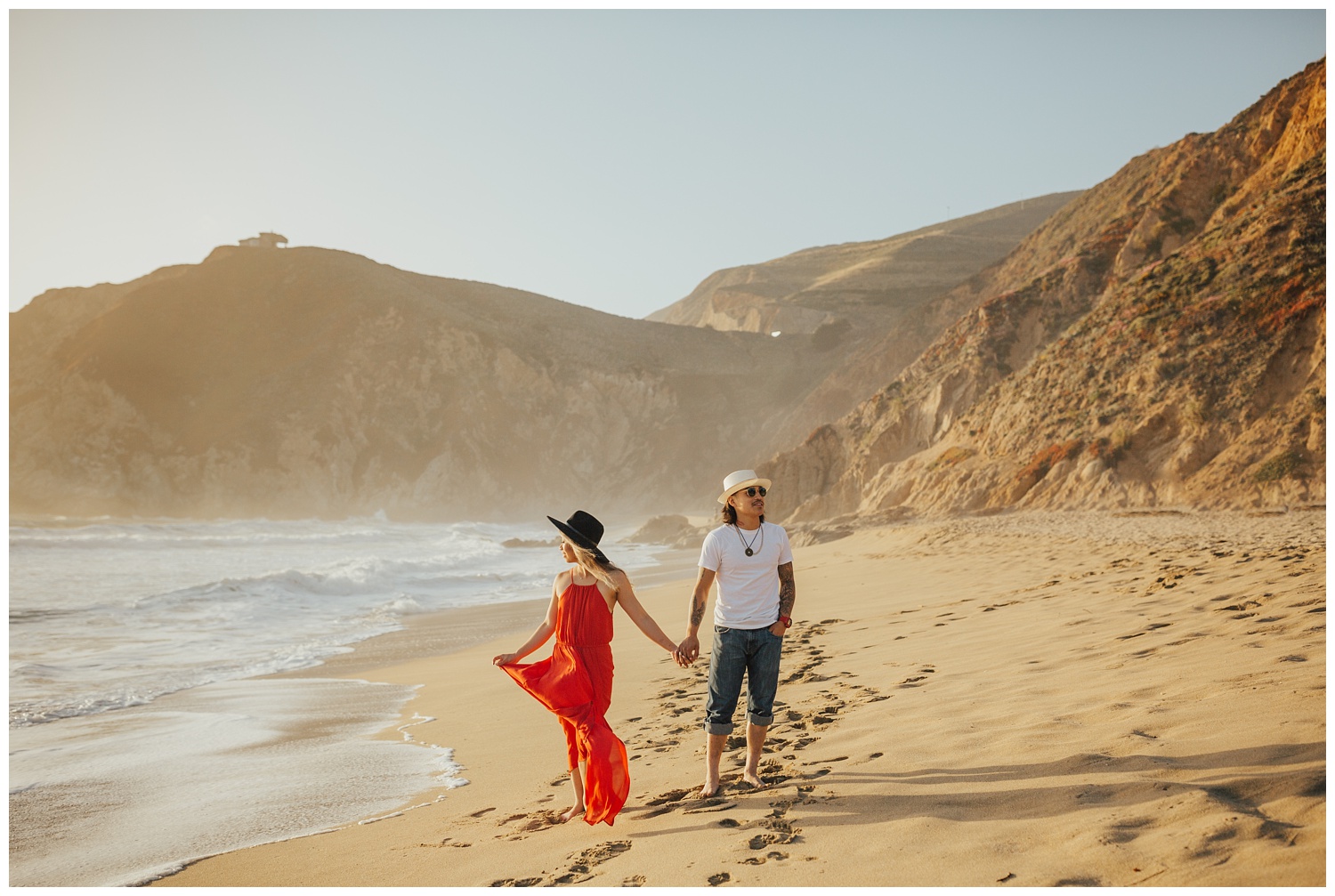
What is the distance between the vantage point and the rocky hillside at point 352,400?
5441cm

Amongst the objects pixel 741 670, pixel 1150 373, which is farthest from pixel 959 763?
pixel 1150 373

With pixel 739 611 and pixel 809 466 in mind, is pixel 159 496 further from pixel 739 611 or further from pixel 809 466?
pixel 739 611

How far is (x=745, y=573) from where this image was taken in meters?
4.36

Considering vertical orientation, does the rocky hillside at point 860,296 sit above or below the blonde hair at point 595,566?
above

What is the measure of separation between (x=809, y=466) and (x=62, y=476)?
46335 mm

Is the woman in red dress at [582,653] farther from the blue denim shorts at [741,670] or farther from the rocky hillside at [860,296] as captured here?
the rocky hillside at [860,296]

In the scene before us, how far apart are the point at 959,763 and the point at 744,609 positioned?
1.20 metres

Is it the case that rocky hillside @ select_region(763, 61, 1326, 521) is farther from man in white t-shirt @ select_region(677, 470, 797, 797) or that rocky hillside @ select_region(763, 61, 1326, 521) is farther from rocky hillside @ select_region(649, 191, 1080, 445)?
rocky hillside @ select_region(649, 191, 1080, 445)

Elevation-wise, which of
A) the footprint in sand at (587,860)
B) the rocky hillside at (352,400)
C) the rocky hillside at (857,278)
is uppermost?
the rocky hillside at (857,278)

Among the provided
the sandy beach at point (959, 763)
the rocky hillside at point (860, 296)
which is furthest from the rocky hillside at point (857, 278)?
the sandy beach at point (959, 763)

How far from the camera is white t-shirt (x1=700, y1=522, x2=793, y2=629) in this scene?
4.33 metres

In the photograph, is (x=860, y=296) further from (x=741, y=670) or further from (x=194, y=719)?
(x=741, y=670)

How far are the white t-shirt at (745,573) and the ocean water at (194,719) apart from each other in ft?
7.40

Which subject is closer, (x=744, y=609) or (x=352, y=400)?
(x=744, y=609)
